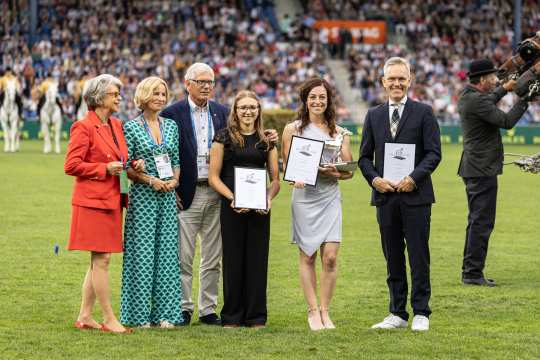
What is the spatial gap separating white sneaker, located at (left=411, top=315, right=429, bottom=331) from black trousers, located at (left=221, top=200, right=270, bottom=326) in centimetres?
119

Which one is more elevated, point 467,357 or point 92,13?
point 92,13

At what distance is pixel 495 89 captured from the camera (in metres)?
11.5

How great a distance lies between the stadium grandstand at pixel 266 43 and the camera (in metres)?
42.8

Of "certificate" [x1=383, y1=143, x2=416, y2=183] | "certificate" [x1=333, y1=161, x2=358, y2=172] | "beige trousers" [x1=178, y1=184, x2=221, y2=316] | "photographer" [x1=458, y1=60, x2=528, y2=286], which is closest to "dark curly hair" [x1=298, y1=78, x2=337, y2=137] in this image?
"certificate" [x1=333, y1=161, x2=358, y2=172]

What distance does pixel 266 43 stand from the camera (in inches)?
1844

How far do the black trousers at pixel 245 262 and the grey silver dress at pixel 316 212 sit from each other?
275mm

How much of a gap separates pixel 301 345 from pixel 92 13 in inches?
1563

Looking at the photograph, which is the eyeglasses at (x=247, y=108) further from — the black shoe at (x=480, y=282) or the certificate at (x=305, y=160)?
the black shoe at (x=480, y=282)

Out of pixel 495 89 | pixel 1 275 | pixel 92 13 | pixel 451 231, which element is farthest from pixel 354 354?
pixel 92 13

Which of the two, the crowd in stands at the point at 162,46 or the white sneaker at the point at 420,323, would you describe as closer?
the white sneaker at the point at 420,323

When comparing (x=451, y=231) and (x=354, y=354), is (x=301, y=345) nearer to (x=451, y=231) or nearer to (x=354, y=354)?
(x=354, y=354)

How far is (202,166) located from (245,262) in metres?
0.86

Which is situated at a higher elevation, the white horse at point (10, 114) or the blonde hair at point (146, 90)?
the blonde hair at point (146, 90)

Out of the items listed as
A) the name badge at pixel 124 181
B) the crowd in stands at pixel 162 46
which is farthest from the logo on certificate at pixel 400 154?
the crowd in stands at pixel 162 46
